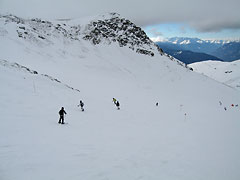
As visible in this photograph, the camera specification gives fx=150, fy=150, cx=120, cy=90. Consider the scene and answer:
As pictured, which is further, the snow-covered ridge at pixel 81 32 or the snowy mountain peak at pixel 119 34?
the snowy mountain peak at pixel 119 34

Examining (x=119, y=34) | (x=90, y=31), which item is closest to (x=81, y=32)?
(x=90, y=31)

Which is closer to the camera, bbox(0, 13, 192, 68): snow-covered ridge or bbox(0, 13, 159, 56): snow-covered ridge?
bbox(0, 13, 192, 68): snow-covered ridge

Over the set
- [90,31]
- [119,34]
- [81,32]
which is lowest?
[119,34]

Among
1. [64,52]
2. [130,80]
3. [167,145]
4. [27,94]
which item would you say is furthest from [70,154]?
[64,52]

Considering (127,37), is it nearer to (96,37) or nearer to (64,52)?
(96,37)

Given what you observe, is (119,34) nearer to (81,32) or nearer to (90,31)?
(90,31)

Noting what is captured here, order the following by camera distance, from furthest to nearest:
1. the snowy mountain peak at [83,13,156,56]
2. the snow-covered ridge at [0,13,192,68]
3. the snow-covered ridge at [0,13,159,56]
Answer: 1. the snowy mountain peak at [83,13,156,56]
2. the snow-covered ridge at [0,13,159,56]
3. the snow-covered ridge at [0,13,192,68]

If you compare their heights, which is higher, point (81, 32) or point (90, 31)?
point (90, 31)

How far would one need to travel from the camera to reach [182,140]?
41.2 feet

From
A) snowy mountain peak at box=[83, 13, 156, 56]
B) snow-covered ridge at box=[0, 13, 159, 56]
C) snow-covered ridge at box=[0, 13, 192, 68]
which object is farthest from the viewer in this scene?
snowy mountain peak at box=[83, 13, 156, 56]

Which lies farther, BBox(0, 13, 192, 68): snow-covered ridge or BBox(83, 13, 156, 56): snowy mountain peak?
BBox(83, 13, 156, 56): snowy mountain peak

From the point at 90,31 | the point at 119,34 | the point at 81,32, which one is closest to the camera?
the point at 90,31

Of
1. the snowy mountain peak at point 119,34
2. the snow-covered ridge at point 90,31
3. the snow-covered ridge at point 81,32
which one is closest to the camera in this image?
the snow-covered ridge at point 81,32

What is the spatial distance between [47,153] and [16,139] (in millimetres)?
1804
